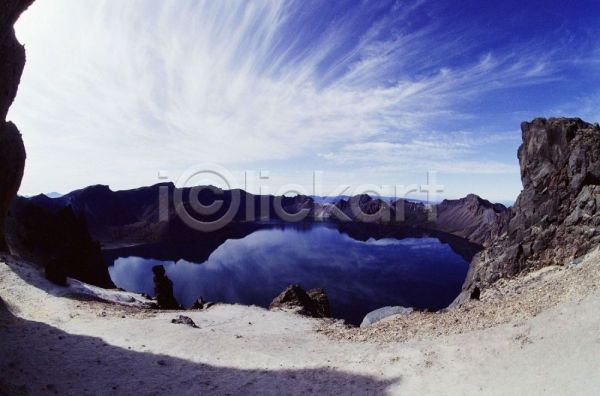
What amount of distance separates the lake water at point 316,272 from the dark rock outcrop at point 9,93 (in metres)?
55.0

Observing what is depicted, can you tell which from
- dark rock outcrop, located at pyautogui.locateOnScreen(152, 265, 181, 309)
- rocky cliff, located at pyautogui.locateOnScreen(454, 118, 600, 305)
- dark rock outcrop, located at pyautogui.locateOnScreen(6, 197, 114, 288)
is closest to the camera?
rocky cliff, located at pyautogui.locateOnScreen(454, 118, 600, 305)

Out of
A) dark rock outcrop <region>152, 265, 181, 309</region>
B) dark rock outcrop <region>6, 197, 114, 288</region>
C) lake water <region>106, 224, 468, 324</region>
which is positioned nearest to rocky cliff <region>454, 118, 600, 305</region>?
lake water <region>106, 224, 468, 324</region>

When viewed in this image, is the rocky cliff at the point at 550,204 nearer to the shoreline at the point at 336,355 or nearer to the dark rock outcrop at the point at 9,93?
the shoreline at the point at 336,355

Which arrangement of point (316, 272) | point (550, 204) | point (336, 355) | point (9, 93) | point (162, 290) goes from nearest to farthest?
1. point (9, 93)
2. point (336, 355)
3. point (162, 290)
4. point (550, 204)
5. point (316, 272)

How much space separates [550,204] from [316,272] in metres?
67.8

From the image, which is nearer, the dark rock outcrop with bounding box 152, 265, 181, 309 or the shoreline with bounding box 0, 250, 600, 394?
the shoreline with bounding box 0, 250, 600, 394

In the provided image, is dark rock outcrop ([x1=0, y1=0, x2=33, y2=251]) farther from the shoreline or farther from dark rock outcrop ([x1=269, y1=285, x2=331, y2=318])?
dark rock outcrop ([x1=269, y1=285, x2=331, y2=318])

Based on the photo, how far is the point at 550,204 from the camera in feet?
173

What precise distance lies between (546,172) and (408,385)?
60.0 m

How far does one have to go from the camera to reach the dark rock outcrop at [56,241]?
Answer: 55688 millimetres

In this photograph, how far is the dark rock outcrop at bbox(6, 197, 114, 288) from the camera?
5569 cm

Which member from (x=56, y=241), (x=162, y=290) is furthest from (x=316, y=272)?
(x=56, y=241)

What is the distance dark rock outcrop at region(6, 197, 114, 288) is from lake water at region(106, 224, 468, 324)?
25.3 m

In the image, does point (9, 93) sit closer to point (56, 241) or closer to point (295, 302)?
point (295, 302)
